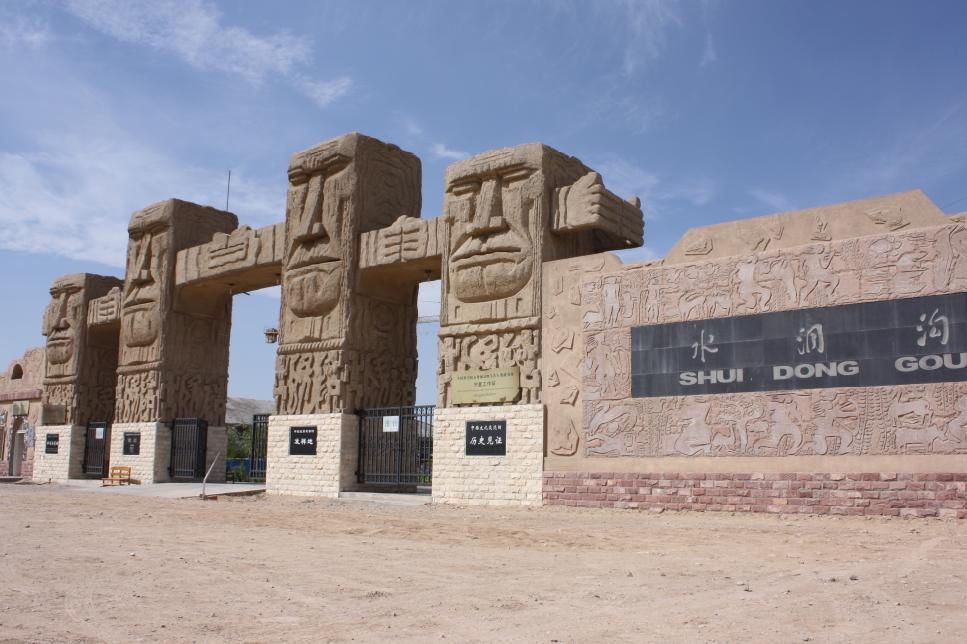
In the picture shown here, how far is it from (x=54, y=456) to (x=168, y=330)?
307 inches

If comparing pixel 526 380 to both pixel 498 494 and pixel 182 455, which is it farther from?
pixel 182 455

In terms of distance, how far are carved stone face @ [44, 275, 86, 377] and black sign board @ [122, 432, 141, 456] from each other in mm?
4877

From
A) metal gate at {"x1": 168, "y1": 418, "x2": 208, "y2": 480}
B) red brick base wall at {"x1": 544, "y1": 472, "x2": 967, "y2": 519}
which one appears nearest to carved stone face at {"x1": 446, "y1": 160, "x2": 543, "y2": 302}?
red brick base wall at {"x1": 544, "y1": 472, "x2": 967, "y2": 519}

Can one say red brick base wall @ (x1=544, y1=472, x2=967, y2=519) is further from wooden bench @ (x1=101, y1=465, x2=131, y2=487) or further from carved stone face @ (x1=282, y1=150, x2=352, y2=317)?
wooden bench @ (x1=101, y1=465, x2=131, y2=487)

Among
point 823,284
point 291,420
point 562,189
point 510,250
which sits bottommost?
point 291,420

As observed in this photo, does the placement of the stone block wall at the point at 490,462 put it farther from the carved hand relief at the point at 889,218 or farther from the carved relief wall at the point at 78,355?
the carved relief wall at the point at 78,355

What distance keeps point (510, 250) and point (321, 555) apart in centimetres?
865

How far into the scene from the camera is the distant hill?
208 feet

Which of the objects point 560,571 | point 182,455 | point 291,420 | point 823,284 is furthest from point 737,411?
point 182,455

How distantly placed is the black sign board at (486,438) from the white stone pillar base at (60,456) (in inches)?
671

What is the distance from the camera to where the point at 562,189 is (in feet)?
53.8

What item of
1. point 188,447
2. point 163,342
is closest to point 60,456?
point 188,447

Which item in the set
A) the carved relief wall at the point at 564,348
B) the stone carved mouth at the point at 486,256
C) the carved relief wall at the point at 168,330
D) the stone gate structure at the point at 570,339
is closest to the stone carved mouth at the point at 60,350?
the carved relief wall at the point at 168,330

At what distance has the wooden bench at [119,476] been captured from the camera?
24.1m
